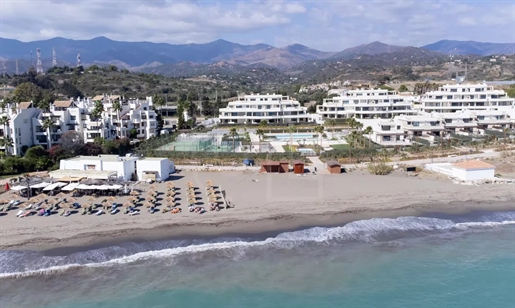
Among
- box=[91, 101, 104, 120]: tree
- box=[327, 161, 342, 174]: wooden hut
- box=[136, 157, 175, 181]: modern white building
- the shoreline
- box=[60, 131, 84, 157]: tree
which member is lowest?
the shoreline

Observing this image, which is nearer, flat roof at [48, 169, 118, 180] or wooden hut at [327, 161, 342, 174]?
flat roof at [48, 169, 118, 180]

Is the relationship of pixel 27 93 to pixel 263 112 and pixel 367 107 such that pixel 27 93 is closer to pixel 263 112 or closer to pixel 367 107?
pixel 263 112

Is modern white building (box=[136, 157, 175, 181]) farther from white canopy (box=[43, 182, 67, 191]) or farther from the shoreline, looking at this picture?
the shoreline

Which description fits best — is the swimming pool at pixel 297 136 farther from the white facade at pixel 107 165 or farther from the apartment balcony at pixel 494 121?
the white facade at pixel 107 165

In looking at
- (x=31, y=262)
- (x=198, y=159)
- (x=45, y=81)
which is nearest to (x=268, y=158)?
(x=198, y=159)

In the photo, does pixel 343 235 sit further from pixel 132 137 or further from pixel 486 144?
pixel 132 137

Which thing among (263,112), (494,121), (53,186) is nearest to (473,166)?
(494,121)

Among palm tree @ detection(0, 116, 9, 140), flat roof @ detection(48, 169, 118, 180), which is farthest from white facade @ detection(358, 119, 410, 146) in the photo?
palm tree @ detection(0, 116, 9, 140)
